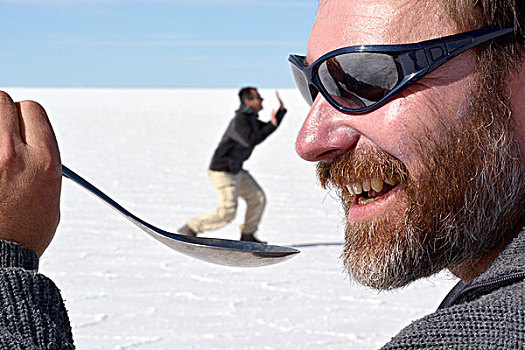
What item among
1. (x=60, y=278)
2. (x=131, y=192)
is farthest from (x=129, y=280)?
(x=131, y=192)

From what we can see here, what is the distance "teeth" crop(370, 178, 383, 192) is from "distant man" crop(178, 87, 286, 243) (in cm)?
578

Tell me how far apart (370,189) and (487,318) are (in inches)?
16.9

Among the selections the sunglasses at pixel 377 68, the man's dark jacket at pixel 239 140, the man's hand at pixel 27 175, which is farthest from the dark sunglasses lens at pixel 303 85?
the man's dark jacket at pixel 239 140

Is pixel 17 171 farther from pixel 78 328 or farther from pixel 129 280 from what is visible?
pixel 129 280

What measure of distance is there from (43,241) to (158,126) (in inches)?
1001

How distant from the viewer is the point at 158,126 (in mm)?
26500

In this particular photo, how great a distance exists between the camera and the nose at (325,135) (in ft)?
4.78

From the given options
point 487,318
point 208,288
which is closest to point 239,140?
point 208,288

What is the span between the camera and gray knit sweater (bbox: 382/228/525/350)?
1.07 meters

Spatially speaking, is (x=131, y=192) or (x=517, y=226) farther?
(x=131, y=192)

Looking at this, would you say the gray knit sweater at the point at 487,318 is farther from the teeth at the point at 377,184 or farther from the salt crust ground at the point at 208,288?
the salt crust ground at the point at 208,288

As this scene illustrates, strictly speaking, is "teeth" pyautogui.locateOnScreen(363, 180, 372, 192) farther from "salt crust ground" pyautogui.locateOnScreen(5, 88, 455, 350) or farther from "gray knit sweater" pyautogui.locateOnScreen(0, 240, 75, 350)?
"gray knit sweater" pyautogui.locateOnScreen(0, 240, 75, 350)

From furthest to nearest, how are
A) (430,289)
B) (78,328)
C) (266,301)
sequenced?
(430,289), (266,301), (78,328)

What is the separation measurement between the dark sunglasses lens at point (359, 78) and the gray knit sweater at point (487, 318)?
1.36 ft
